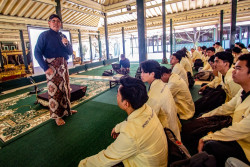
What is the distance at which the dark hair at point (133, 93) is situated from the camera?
1.17 m

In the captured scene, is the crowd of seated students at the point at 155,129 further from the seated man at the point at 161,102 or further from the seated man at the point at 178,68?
the seated man at the point at 178,68

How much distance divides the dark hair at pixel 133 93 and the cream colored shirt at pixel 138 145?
0.06 metres

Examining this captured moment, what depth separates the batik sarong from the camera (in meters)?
2.71

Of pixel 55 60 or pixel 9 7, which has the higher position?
pixel 9 7

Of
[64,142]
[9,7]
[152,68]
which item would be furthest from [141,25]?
[9,7]

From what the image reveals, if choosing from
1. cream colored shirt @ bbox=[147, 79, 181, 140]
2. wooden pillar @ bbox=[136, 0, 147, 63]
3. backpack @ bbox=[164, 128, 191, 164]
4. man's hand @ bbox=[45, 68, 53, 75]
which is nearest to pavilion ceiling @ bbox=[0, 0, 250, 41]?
wooden pillar @ bbox=[136, 0, 147, 63]

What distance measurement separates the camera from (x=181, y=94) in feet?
8.96

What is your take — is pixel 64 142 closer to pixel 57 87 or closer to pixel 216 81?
pixel 57 87

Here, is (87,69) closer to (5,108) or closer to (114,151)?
(5,108)

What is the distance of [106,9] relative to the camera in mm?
9812

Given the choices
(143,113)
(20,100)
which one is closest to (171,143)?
(143,113)

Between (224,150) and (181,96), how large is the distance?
4.71 ft

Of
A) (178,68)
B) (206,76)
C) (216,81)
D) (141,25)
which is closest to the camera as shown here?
(216,81)

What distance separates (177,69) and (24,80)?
6765 mm
